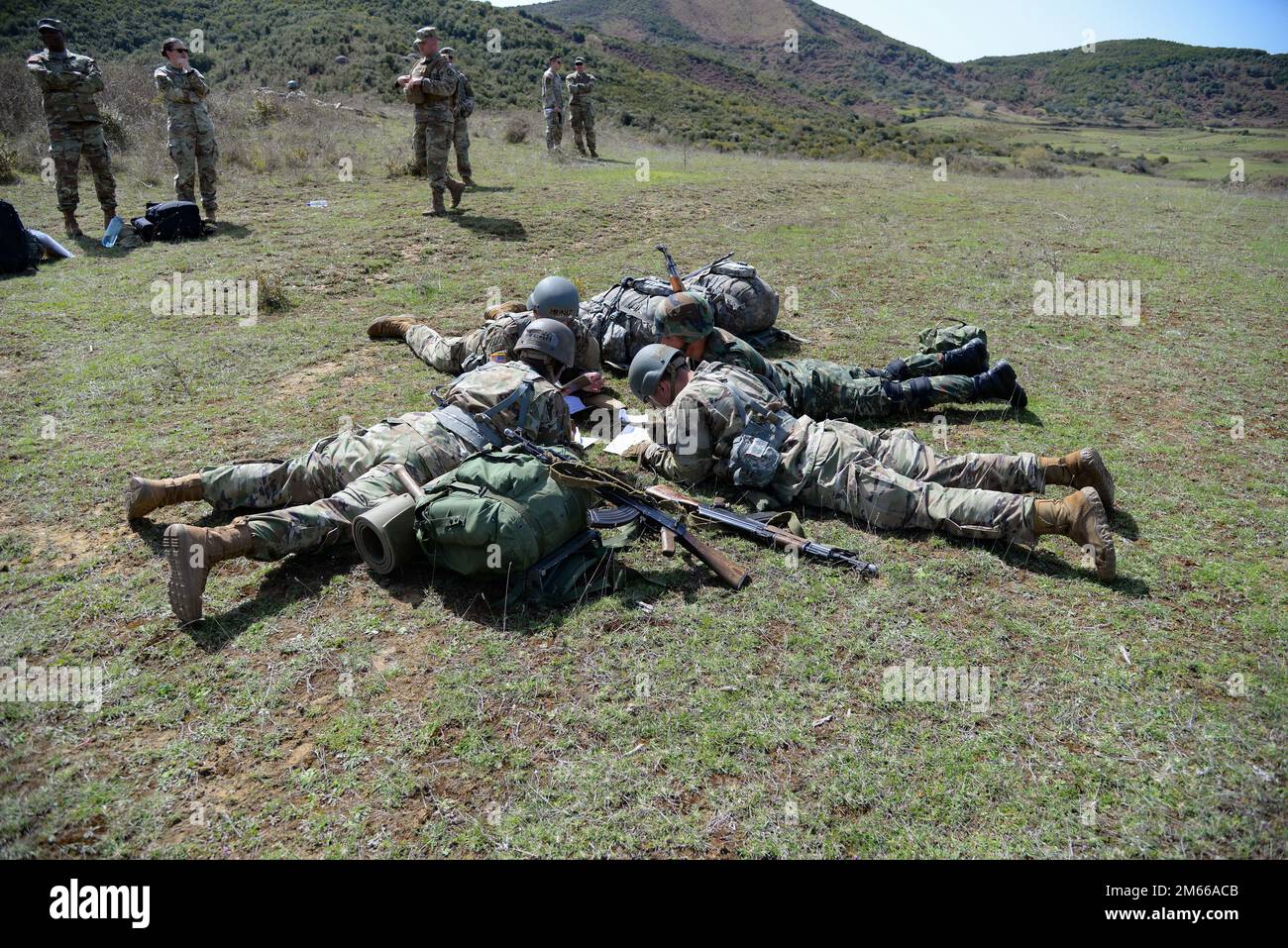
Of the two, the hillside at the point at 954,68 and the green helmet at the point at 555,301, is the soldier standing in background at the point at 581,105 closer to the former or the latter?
the green helmet at the point at 555,301

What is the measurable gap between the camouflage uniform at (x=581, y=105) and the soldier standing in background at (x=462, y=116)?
6.07 metres

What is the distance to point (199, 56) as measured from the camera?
33.1 metres

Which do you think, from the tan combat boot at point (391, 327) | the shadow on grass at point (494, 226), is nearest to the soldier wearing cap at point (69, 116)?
the shadow on grass at point (494, 226)

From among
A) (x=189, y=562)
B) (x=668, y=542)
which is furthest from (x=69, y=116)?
(x=668, y=542)

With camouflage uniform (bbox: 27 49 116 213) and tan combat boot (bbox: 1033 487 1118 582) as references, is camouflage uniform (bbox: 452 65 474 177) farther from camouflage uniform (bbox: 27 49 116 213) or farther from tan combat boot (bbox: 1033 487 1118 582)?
tan combat boot (bbox: 1033 487 1118 582)

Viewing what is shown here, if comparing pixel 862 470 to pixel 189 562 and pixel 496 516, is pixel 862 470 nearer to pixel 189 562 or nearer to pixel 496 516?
pixel 496 516

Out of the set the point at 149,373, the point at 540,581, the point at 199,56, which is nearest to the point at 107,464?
the point at 149,373

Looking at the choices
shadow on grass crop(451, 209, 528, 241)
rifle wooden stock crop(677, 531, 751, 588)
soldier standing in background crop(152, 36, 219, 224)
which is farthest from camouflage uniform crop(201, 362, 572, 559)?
soldier standing in background crop(152, 36, 219, 224)

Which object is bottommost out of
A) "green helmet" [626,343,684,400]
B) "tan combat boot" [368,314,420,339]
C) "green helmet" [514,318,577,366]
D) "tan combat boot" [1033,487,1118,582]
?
"tan combat boot" [1033,487,1118,582]

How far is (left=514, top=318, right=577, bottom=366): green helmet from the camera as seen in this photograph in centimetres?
591

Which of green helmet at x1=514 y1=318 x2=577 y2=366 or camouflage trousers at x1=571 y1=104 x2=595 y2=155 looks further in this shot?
camouflage trousers at x1=571 y1=104 x2=595 y2=155

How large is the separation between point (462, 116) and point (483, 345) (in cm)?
952

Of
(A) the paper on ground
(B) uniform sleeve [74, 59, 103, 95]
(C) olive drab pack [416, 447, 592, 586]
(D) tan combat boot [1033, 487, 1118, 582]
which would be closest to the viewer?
(C) olive drab pack [416, 447, 592, 586]

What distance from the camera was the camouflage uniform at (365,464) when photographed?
15.7 ft
